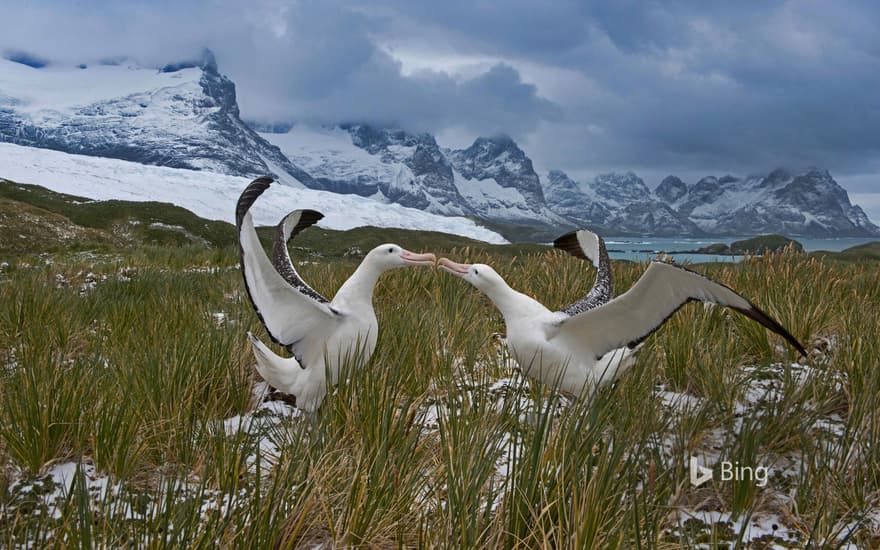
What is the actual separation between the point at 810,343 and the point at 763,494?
2575 mm

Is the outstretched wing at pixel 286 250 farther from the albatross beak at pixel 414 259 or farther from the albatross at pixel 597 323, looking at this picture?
the albatross at pixel 597 323

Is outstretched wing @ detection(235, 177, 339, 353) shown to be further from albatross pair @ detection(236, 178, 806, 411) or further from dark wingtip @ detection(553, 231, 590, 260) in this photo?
dark wingtip @ detection(553, 231, 590, 260)

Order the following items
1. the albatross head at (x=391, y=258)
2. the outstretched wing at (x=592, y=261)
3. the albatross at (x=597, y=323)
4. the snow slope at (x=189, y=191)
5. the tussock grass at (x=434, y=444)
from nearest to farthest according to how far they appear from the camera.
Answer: the tussock grass at (x=434, y=444) < the albatross at (x=597, y=323) < the albatross head at (x=391, y=258) < the outstretched wing at (x=592, y=261) < the snow slope at (x=189, y=191)

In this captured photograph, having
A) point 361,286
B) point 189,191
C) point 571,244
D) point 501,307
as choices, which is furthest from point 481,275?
point 189,191

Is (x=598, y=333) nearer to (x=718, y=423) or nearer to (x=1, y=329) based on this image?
(x=718, y=423)

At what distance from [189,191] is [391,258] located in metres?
90.0

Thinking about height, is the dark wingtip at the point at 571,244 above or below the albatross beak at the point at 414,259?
above

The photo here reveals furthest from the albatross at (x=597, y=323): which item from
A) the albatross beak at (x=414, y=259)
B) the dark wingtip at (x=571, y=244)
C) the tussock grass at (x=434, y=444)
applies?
the dark wingtip at (x=571, y=244)

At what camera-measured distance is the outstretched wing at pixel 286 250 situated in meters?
3.81

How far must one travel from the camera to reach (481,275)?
4.17 metres

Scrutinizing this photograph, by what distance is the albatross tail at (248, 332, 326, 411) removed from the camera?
12.3 feet

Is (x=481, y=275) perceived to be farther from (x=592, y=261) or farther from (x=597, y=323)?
(x=592, y=261)

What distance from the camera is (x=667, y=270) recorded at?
320 cm

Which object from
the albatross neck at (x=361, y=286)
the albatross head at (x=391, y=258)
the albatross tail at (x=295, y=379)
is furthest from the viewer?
the albatross head at (x=391, y=258)
